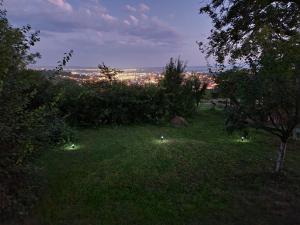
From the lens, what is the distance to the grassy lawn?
4.50 m

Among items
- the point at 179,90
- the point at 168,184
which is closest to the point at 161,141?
the point at 168,184

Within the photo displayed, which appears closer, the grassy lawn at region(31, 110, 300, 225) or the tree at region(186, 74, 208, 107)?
the grassy lawn at region(31, 110, 300, 225)

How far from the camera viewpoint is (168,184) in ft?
18.5

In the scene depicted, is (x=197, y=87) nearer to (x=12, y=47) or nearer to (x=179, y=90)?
(x=179, y=90)

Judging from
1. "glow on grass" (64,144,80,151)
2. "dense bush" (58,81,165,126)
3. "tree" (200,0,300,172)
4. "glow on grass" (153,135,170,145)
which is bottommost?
"glow on grass" (64,144,80,151)

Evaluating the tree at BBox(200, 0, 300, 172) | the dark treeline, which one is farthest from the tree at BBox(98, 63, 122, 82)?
the tree at BBox(200, 0, 300, 172)

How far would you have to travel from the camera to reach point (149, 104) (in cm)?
1225

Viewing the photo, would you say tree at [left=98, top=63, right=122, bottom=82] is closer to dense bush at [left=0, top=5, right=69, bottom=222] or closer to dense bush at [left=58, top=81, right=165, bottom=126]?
dense bush at [left=58, top=81, right=165, bottom=126]

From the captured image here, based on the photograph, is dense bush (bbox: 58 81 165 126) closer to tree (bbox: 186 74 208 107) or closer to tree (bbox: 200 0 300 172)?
tree (bbox: 186 74 208 107)

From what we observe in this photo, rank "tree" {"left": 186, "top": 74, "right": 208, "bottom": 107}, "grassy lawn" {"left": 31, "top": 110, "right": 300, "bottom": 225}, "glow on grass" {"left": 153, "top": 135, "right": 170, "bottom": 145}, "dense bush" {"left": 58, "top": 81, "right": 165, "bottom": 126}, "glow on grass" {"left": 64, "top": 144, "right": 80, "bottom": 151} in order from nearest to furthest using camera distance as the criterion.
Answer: "grassy lawn" {"left": 31, "top": 110, "right": 300, "bottom": 225} → "glow on grass" {"left": 64, "top": 144, "right": 80, "bottom": 151} → "glow on grass" {"left": 153, "top": 135, "right": 170, "bottom": 145} → "dense bush" {"left": 58, "top": 81, "right": 165, "bottom": 126} → "tree" {"left": 186, "top": 74, "right": 208, "bottom": 107}

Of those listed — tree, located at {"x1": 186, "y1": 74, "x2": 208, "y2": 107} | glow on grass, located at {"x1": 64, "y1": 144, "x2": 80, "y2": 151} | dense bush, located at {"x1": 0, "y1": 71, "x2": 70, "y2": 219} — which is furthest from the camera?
tree, located at {"x1": 186, "y1": 74, "x2": 208, "y2": 107}

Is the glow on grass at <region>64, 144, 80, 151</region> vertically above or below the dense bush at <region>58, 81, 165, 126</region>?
below

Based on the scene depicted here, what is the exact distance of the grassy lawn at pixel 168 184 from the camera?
4.50m

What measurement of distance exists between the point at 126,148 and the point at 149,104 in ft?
14.1
